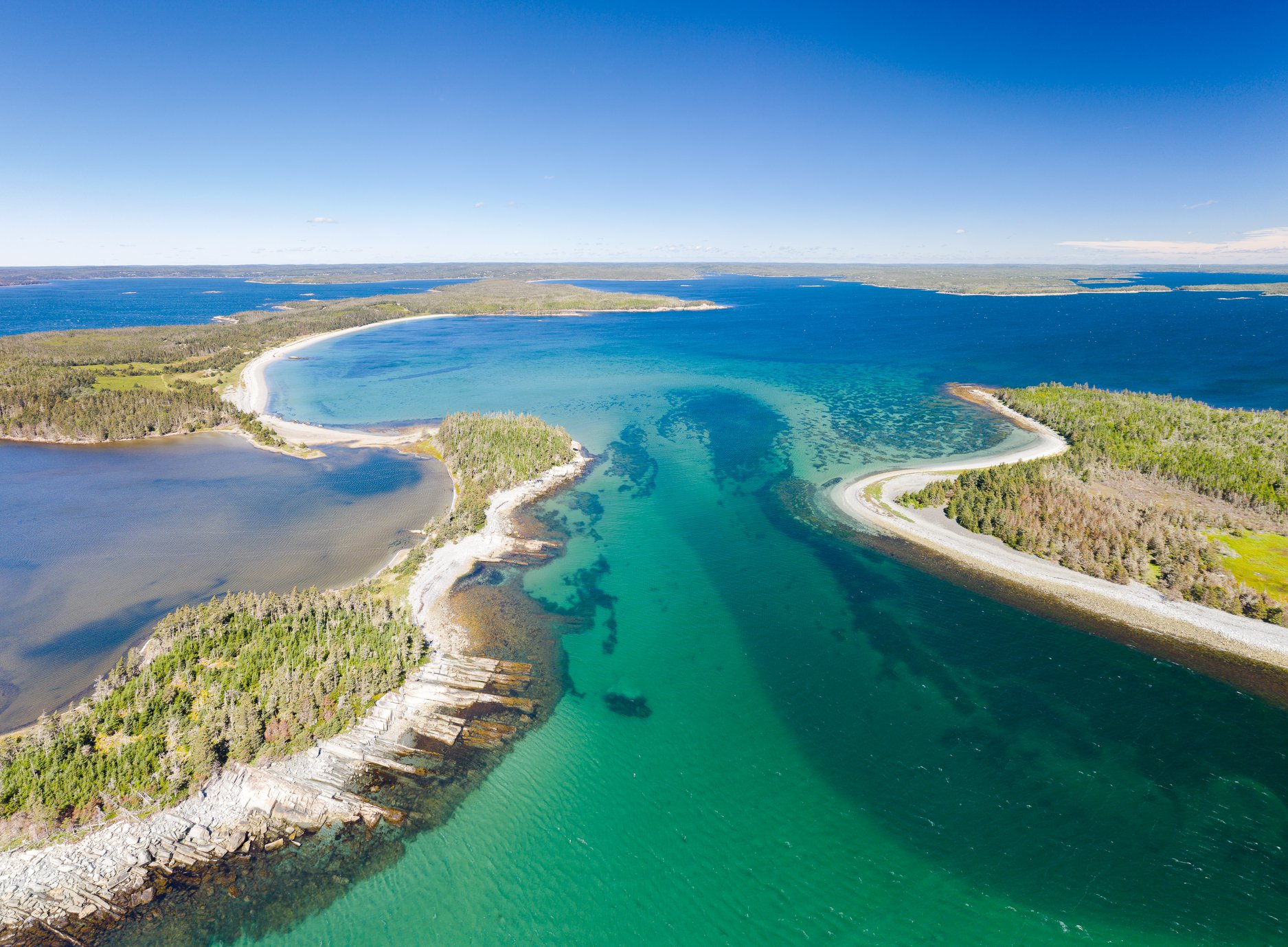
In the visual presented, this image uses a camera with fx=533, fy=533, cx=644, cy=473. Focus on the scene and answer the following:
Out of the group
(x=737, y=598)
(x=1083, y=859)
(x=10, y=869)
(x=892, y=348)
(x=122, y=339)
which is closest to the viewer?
(x=10, y=869)

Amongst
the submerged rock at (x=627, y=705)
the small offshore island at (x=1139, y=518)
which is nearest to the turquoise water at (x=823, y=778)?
the submerged rock at (x=627, y=705)

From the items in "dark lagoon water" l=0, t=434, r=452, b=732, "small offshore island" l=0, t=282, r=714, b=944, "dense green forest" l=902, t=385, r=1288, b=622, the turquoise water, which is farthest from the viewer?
"dense green forest" l=902, t=385, r=1288, b=622

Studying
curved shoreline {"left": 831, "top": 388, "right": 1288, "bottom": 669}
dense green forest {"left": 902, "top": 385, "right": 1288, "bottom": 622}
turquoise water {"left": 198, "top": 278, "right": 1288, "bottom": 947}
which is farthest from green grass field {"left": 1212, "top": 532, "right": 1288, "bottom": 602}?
turquoise water {"left": 198, "top": 278, "right": 1288, "bottom": 947}

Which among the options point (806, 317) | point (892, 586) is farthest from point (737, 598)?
point (806, 317)

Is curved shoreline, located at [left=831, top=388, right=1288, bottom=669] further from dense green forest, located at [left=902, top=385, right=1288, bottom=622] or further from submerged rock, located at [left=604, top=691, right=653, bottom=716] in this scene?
submerged rock, located at [left=604, top=691, right=653, bottom=716]

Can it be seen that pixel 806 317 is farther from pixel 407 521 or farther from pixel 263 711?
pixel 263 711

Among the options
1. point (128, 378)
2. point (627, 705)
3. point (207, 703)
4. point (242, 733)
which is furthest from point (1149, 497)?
point (128, 378)

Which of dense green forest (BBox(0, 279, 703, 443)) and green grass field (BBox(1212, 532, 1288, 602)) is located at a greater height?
dense green forest (BBox(0, 279, 703, 443))

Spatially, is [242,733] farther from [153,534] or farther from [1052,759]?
[1052,759]
